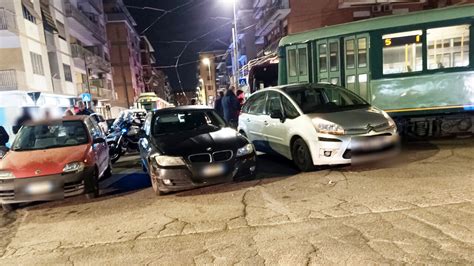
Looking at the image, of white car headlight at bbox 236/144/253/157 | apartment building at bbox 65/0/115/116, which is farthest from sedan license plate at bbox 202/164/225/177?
apartment building at bbox 65/0/115/116

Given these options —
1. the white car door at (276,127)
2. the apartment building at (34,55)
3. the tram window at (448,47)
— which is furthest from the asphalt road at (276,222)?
the apartment building at (34,55)

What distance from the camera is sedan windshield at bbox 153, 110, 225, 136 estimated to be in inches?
299

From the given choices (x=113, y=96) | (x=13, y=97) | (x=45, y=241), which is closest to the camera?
(x=45, y=241)

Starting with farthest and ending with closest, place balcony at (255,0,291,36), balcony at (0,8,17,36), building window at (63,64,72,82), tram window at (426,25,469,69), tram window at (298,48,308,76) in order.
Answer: building window at (63,64,72,82), balcony at (255,0,291,36), balcony at (0,8,17,36), tram window at (298,48,308,76), tram window at (426,25,469,69)

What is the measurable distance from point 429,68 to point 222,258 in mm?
7413

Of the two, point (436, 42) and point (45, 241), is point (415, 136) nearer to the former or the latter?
point (436, 42)

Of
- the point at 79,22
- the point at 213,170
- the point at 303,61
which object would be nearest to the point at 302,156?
the point at 213,170

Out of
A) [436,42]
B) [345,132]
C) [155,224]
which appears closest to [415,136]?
[436,42]

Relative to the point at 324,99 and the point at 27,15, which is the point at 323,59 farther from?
the point at 27,15

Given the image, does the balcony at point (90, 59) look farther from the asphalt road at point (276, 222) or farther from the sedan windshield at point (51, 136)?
the asphalt road at point (276, 222)

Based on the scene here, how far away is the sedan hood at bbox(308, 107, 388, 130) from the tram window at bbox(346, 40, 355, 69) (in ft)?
9.64

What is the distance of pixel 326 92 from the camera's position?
8211 mm

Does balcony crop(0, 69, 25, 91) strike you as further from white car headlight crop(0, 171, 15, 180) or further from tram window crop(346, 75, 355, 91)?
tram window crop(346, 75, 355, 91)

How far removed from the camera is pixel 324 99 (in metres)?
8.00
